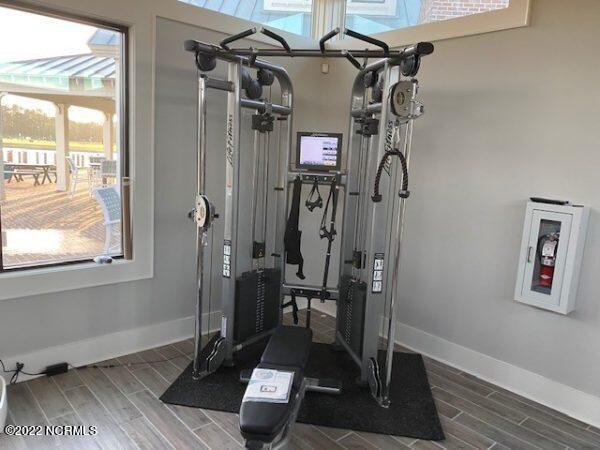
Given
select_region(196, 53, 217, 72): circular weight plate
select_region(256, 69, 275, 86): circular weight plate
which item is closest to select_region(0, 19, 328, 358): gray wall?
select_region(256, 69, 275, 86): circular weight plate

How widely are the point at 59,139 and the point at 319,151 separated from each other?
1745 mm

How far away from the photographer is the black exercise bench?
194 cm

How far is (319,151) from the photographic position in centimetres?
322

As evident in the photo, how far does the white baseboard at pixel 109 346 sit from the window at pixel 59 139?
22.5 inches

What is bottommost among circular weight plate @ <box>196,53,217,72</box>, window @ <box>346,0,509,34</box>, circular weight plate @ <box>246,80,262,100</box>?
circular weight plate @ <box>246,80,262,100</box>

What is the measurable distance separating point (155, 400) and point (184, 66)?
2.31 metres

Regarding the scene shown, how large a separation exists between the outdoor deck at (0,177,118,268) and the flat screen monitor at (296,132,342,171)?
150 centimetres

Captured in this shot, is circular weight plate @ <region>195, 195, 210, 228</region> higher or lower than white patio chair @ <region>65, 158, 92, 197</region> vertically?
lower

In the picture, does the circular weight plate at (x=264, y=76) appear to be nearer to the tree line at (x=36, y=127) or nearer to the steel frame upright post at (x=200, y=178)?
the steel frame upright post at (x=200, y=178)

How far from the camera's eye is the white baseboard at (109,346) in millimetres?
2889

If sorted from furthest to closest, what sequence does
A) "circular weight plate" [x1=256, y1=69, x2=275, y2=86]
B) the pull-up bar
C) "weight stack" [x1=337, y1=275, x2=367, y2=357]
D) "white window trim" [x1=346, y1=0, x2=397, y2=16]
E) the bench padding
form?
"white window trim" [x1=346, y1=0, x2=397, y2=16] → "circular weight plate" [x1=256, y1=69, x2=275, y2=86] → "weight stack" [x1=337, y1=275, x2=367, y2=357] → the pull-up bar → the bench padding

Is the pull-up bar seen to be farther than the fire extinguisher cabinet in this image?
No

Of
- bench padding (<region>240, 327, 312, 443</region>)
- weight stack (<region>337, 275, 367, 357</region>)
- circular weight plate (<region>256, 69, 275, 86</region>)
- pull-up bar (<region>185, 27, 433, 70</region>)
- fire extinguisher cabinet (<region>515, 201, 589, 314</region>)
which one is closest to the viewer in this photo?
bench padding (<region>240, 327, 312, 443</region>)

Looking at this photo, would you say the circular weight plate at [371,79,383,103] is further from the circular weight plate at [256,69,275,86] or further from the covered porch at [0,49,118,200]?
the covered porch at [0,49,118,200]
